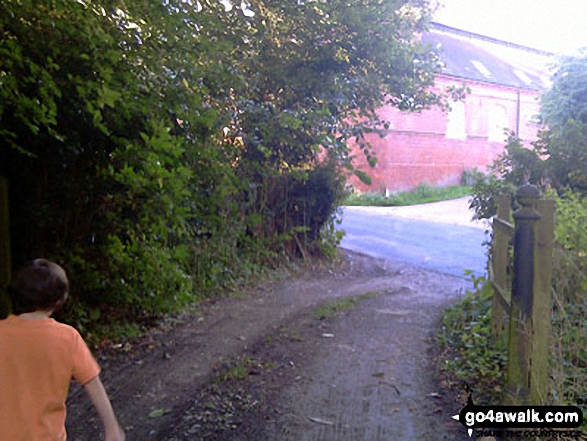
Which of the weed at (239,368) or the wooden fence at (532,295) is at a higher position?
the wooden fence at (532,295)

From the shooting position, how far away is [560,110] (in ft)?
51.6

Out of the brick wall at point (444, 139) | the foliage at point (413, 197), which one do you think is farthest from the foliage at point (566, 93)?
the brick wall at point (444, 139)

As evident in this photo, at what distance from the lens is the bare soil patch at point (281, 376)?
460 centimetres

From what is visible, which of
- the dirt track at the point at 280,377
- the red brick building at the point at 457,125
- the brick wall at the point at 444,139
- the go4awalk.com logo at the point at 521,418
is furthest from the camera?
the red brick building at the point at 457,125

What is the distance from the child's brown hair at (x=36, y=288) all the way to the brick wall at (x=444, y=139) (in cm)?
2945

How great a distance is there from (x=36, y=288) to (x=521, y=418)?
3.06m

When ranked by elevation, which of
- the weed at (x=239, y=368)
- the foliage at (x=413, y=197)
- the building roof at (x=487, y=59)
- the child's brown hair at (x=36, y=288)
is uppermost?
the building roof at (x=487, y=59)

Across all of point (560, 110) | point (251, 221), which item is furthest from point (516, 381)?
point (560, 110)

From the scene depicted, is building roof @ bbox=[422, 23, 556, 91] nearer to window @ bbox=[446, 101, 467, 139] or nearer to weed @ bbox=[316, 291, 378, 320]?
window @ bbox=[446, 101, 467, 139]

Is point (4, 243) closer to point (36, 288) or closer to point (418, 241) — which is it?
point (36, 288)

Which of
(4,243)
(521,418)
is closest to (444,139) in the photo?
(4,243)

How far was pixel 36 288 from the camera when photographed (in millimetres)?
2605

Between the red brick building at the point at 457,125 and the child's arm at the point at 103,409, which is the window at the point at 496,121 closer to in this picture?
the red brick building at the point at 457,125

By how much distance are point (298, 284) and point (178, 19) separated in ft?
20.0
